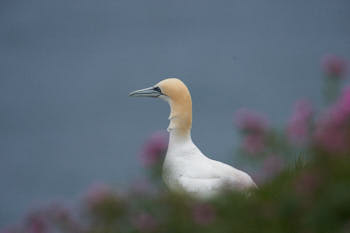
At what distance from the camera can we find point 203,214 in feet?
9.87

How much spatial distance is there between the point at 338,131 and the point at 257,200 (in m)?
0.84

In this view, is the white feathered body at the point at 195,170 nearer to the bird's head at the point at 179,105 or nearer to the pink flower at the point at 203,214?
the bird's head at the point at 179,105

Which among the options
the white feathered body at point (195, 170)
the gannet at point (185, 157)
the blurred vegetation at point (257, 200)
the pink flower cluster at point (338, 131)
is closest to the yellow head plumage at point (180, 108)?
the gannet at point (185, 157)

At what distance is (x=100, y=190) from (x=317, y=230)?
3.20 feet

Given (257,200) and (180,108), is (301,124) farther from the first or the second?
(180,108)

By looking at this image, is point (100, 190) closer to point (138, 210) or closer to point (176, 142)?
point (138, 210)

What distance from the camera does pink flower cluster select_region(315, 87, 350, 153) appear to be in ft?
8.01

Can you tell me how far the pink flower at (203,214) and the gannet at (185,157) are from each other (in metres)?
2.51

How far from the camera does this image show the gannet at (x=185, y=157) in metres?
5.80

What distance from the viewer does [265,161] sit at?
135 inches

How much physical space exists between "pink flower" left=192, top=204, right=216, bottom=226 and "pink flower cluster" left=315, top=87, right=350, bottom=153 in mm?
679

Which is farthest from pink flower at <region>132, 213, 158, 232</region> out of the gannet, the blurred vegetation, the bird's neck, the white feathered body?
the bird's neck

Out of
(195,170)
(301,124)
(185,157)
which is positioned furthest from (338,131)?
(185,157)

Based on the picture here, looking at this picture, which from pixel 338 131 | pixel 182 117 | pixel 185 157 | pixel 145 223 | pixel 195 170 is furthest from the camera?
pixel 182 117
